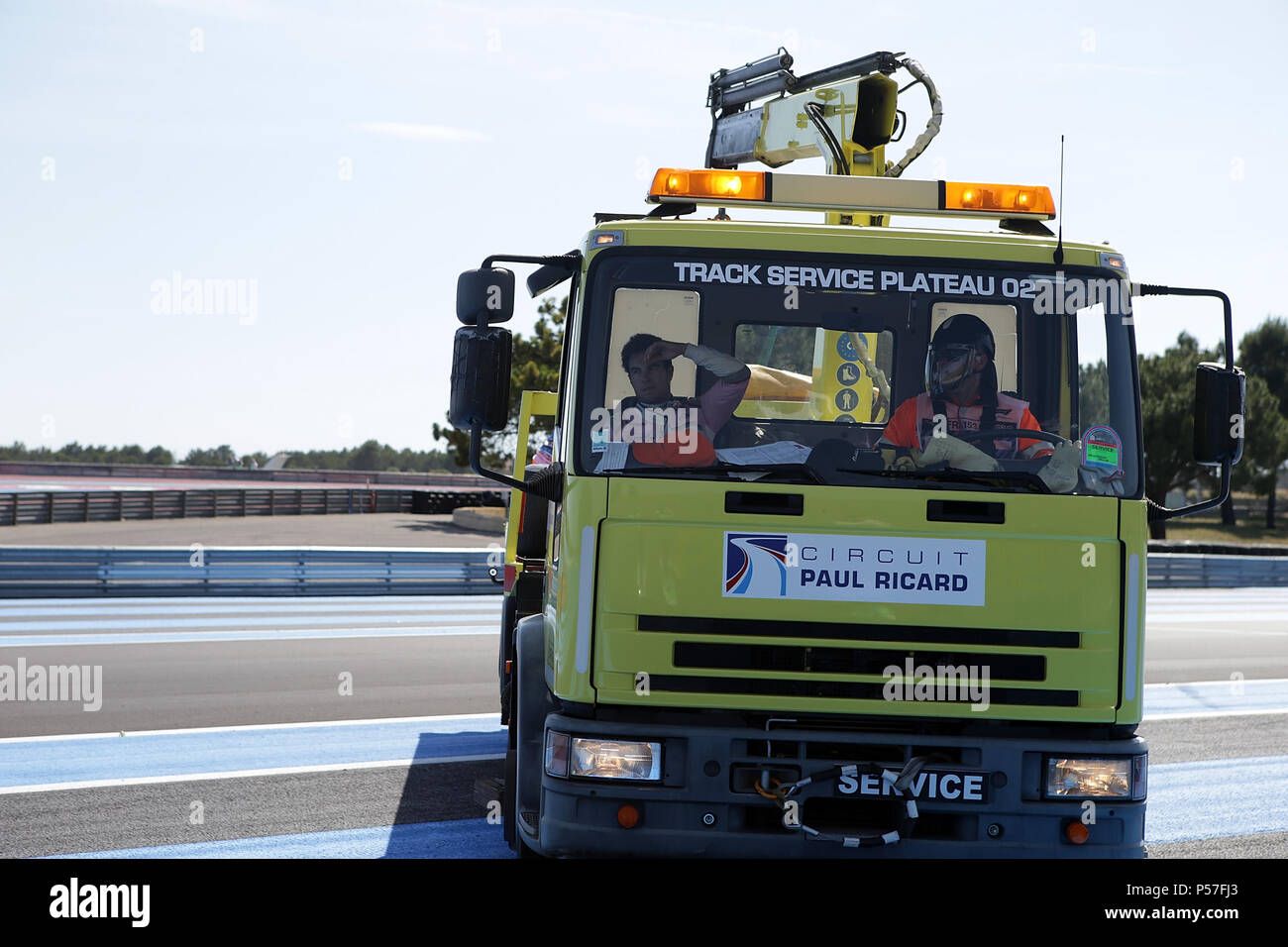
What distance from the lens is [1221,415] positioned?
498 cm

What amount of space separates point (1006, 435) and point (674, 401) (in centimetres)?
124

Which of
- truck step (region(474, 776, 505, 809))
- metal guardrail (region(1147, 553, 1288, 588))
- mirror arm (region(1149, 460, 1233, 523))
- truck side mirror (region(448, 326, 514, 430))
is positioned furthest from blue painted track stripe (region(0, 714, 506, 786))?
metal guardrail (region(1147, 553, 1288, 588))

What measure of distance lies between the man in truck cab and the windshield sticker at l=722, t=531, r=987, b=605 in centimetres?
42

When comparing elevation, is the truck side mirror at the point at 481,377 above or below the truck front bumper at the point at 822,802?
above

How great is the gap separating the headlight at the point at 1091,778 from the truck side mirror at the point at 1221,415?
4.25 ft

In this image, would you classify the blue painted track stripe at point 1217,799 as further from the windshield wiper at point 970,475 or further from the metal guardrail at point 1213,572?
the metal guardrail at point 1213,572

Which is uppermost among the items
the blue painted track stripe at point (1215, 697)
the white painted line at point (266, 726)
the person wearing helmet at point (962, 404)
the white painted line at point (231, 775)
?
the person wearing helmet at point (962, 404)

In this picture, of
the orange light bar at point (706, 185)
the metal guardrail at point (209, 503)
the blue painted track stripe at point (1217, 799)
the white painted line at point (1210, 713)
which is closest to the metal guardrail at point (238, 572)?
the white painted line at point (1210, 713)

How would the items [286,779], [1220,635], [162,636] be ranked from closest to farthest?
[286,779]
[162,636]
[1220,635]

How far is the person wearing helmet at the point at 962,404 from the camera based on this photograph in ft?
15.5

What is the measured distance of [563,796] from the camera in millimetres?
4410
